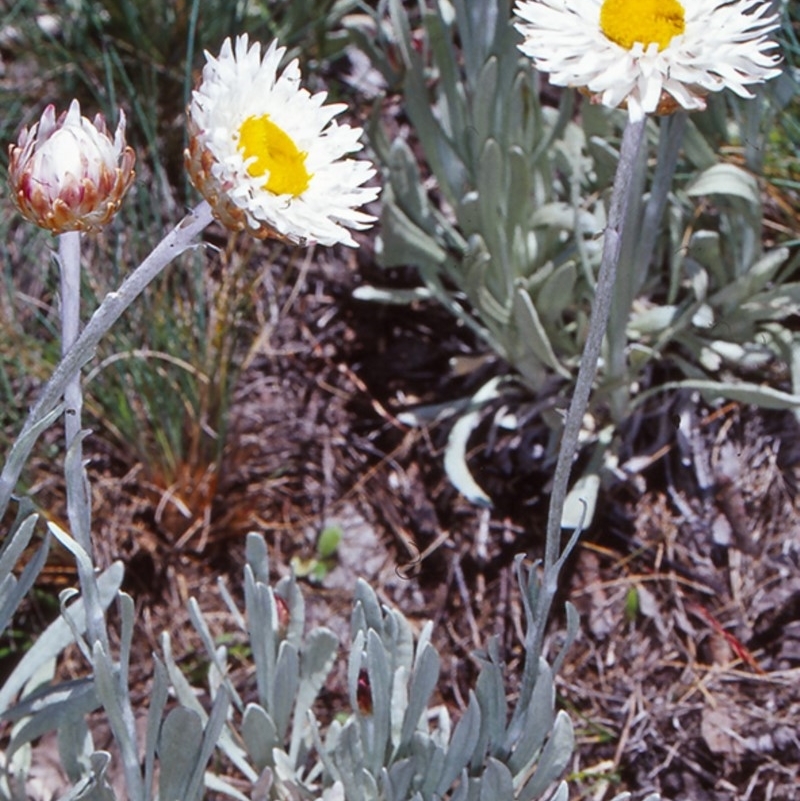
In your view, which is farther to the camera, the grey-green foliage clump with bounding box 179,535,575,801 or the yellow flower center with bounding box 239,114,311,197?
the grey-green foliage clump with bounding box 179,535,575,801

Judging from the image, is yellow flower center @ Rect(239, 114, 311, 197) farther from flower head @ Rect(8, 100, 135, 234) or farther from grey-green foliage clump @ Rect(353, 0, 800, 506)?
grey-green foliage clump @ Rect(353, 0, 800, 506)

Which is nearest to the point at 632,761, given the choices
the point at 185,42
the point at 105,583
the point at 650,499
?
the point at 650,499

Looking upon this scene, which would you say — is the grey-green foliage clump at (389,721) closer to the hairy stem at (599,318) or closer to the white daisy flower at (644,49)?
the hairy stem at (599,318)

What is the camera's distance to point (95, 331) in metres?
1.41

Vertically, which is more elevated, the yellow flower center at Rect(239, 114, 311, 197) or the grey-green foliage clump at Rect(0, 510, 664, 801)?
the yellow flower center at Rect(239, 114, 311, 197)

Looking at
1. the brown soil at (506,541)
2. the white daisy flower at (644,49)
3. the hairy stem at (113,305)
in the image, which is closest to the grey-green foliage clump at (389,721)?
the brown soil at (506,541)

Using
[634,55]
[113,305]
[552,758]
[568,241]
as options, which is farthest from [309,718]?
[568,241]

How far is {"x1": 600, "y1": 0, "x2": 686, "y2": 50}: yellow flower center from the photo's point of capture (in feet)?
4.62

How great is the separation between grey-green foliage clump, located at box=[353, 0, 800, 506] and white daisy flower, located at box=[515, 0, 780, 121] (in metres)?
0.89

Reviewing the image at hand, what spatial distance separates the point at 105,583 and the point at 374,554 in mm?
963

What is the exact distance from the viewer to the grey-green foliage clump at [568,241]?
2506 mm

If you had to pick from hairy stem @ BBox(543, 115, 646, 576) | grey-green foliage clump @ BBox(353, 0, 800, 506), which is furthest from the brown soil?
hairy stem @ BBox(543, 115, 646, 576)

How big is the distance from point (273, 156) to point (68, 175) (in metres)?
0.25

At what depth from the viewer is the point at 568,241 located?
2.84 meters
